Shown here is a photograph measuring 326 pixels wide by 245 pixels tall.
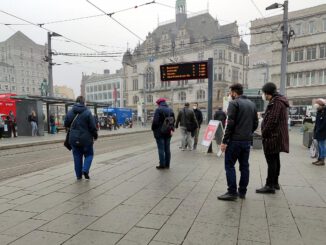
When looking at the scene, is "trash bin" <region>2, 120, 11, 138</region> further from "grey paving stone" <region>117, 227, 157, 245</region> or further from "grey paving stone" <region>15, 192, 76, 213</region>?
"grey paving stone" <region>117, 227, 157, 245</region>

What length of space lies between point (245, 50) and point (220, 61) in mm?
11856

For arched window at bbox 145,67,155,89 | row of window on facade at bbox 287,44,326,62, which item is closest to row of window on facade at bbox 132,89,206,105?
arched window at bbox 145,67,155,89

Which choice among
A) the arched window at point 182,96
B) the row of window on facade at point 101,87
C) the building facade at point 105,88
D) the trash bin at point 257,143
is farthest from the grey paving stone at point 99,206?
the row of window on facade at point 101,87

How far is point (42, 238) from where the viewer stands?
350 centimetres

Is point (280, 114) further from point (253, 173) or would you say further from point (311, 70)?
point (311, 70)

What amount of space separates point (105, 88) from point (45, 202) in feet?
331

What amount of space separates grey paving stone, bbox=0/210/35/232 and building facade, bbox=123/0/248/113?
59.5m

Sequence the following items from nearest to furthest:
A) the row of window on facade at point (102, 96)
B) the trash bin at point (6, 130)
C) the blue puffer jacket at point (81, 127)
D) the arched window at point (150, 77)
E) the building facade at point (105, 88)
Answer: the blue puffer jacket at point (81, 127)
the trash bin at point (6, 130)
the arched window at point (150, 77)
the building facade at point (105, 88)
the row of window on facade at point (102, 96)

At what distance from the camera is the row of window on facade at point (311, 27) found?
42.3 m

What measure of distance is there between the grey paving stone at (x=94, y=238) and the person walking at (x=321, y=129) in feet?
22.4

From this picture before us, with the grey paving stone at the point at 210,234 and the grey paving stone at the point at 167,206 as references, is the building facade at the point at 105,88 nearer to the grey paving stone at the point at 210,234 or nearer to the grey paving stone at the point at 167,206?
the grey paving stone at the point at 167,206

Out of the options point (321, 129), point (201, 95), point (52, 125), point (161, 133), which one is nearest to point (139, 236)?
point (161, 133)

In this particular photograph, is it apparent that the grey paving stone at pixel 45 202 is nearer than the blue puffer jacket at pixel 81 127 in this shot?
Yes

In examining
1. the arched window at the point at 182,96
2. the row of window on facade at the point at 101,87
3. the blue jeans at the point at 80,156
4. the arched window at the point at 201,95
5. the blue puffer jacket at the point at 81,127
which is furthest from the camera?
the row of window on facade at the point at 101,87
